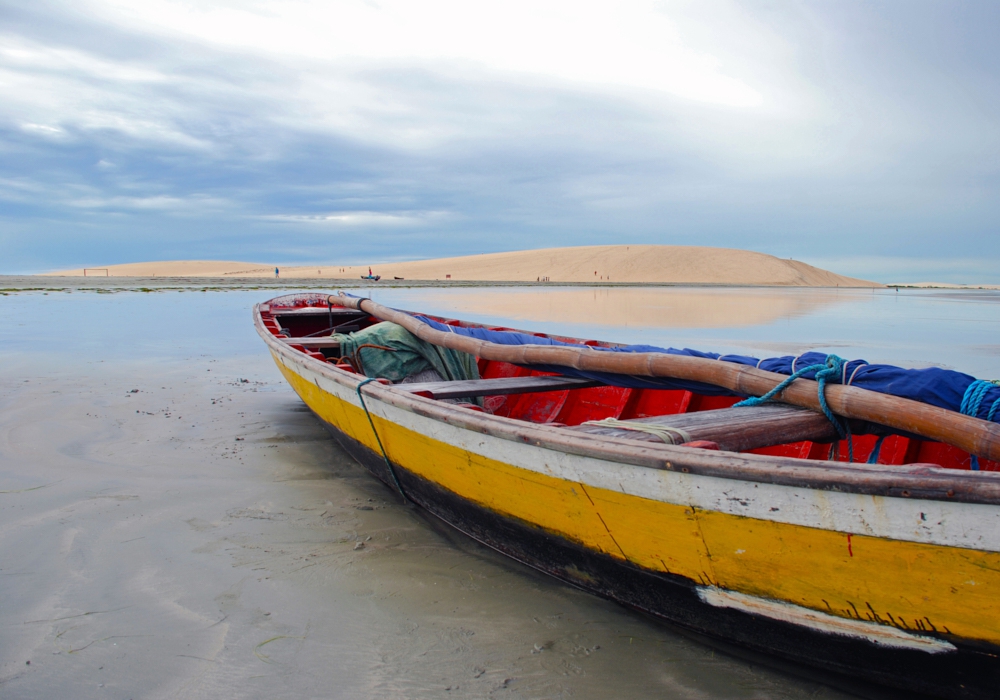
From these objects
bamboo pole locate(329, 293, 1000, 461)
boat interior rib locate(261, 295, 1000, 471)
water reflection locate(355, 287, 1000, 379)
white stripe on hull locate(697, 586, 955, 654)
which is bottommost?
water reflection locate(355, 287, 1000, 379)

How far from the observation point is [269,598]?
129 inches

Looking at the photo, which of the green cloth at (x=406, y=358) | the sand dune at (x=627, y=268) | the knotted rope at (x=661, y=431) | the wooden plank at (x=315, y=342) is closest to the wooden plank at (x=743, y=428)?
the knotted rope at (x=661, y=431)

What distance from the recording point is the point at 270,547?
12.6 feet

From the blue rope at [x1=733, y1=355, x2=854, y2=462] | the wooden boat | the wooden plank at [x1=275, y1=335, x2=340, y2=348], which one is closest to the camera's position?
the wooden boat

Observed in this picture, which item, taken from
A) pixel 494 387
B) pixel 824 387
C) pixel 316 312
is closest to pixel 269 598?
pixel 494 387

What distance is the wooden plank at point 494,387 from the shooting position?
428cm

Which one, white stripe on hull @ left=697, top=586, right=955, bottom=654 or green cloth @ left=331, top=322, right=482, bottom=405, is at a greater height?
green cloth @ left=331, top=322, right=482, bottom=405

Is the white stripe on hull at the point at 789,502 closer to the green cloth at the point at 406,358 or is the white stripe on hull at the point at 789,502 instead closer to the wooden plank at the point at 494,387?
the wooden plank at the point at 494,387

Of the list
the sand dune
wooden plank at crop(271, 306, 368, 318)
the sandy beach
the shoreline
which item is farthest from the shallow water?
the sand dune

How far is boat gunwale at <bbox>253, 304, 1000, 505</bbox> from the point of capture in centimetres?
194

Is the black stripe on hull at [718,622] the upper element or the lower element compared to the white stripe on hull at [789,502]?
A: lower

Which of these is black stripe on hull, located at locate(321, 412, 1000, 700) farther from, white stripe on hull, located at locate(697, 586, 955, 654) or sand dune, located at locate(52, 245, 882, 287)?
sand dune, located at locate(52, 245, 882, 287)

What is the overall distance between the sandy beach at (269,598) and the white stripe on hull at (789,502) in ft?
2.77

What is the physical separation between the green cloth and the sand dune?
53726 millimetres
